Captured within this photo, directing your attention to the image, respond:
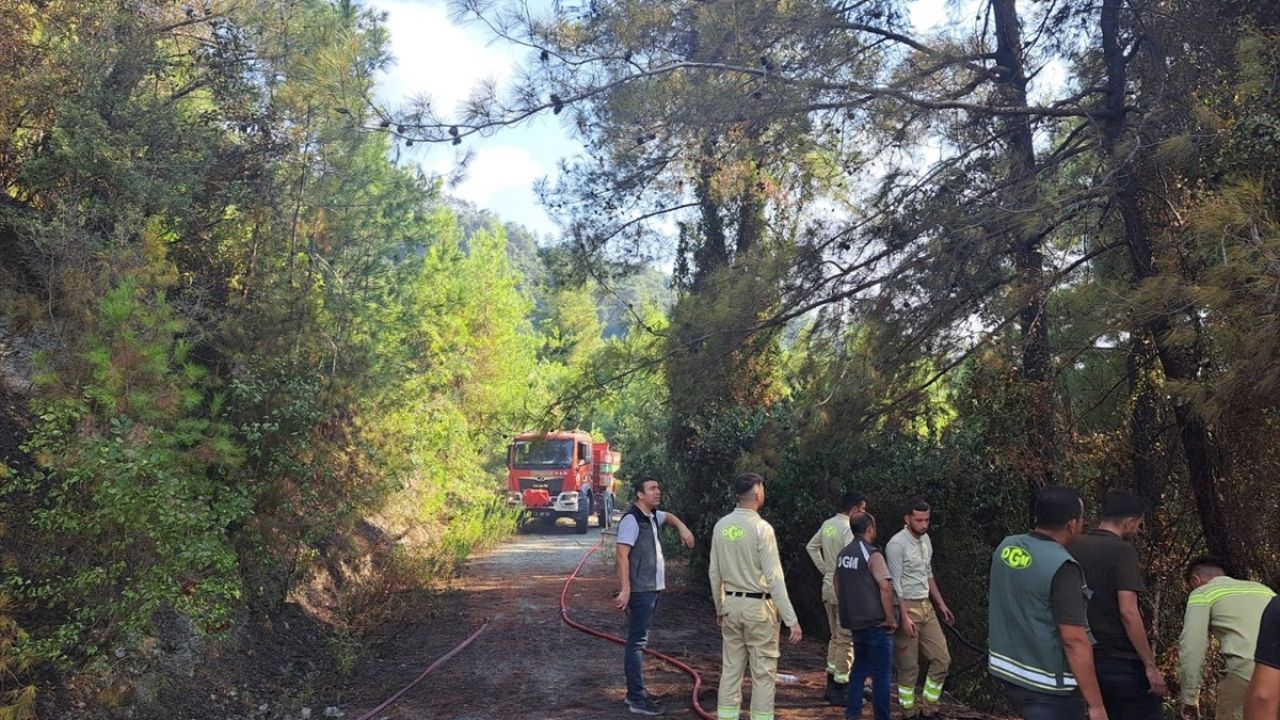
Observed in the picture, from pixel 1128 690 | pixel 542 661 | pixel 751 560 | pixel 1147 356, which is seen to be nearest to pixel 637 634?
pixel 751 560

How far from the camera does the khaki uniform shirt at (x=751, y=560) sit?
5633 millimetres

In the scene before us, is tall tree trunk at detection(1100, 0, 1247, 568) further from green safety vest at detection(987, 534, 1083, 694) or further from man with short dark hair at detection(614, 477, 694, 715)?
man with short dark hair at detection(614, 477, 694, 715)

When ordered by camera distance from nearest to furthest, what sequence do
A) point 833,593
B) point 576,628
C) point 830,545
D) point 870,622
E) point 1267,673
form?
point 1267,673 → point 870,622 → point 830,545 → point 833,593 → point 576,628

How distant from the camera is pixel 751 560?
18.6 feet

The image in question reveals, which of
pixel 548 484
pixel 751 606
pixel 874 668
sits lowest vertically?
pixel 874 668

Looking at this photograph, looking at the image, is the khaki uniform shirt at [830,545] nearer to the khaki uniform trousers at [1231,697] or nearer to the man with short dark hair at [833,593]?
the man with short dark hair at [833,593]

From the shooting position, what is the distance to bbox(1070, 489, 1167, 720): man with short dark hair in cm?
412

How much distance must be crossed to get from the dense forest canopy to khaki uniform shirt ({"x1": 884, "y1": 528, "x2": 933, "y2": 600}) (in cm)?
155

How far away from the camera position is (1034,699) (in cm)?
370

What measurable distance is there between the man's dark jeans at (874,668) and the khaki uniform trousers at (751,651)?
84cm

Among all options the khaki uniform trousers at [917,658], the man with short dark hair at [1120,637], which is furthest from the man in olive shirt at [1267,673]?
the khaki uniform trousers at [917,658]

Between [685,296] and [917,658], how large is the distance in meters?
4.17

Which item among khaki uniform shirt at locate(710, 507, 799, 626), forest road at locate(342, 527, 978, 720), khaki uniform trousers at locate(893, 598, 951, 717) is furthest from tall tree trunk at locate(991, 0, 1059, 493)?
khaki uniform shirt at locate(710, 507, 799, 626)

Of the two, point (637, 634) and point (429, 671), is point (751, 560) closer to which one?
point (637, 634)
